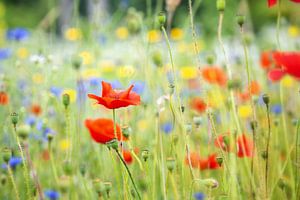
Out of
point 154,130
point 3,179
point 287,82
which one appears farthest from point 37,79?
point 287,82

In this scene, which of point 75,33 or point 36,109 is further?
point 75,33

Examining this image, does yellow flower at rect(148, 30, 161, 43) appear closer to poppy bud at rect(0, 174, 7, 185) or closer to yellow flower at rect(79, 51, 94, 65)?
yellow flower at rect(79, 51, 94, 65)

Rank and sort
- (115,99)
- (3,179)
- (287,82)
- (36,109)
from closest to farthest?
(115,99) → (3,179) → (36,109) → (287,82)

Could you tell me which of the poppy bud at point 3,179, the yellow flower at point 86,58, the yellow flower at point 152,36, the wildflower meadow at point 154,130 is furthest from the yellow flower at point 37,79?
the poppy bud at point 3,179

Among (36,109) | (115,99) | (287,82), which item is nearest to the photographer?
(115,99)

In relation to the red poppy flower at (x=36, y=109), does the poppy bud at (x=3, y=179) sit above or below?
below

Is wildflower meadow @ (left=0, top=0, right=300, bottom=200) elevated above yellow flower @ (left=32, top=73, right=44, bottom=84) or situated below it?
below

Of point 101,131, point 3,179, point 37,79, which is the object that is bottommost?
point 3,179

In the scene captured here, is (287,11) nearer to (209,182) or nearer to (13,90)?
(13,90)

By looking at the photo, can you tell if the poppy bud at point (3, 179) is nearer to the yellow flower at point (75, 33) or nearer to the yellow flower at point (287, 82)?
the yellow flower at point (75, 33)

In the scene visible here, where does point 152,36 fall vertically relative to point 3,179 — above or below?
above

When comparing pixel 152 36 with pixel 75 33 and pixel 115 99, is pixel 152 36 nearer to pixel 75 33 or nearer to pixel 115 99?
pixel 115 99

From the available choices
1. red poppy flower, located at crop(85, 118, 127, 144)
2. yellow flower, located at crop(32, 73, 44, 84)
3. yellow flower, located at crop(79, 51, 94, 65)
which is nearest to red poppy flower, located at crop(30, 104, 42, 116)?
yellow flower, located at crop(32, 73, 44, 84)

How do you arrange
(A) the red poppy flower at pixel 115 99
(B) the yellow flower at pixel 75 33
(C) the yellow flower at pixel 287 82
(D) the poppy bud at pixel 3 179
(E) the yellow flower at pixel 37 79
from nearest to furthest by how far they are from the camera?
(A) the red poppy flower at pixel 115 99
(D) the poppy bud at pixel 3 179
(B) the yellow flower at pixel 75 33
(E) the yellow flower at pixel 37 79
(C) the yellow flower at pixel 287 82
